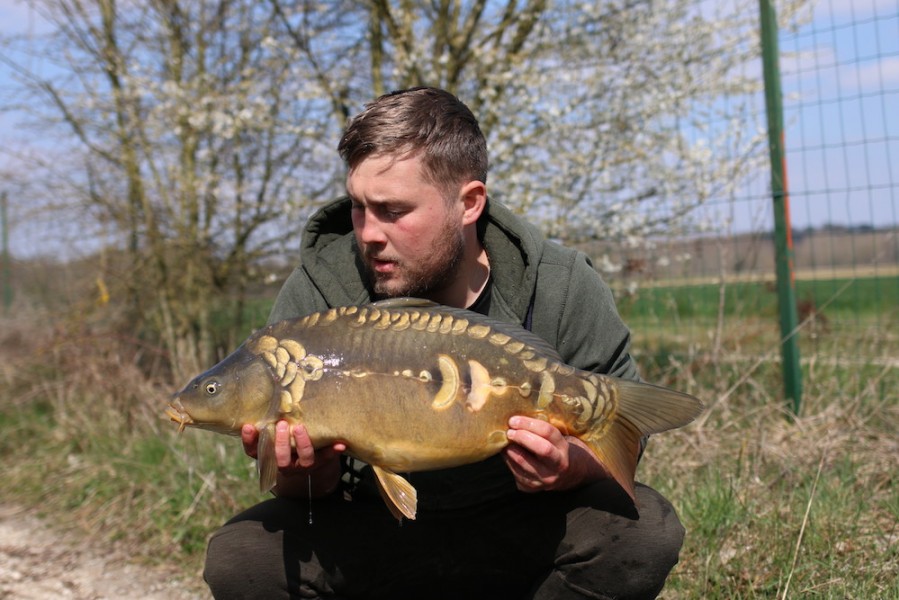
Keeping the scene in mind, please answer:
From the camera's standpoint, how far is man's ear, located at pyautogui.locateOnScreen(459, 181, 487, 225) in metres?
2.15

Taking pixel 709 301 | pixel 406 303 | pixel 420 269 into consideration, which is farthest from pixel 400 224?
pixel 709 301

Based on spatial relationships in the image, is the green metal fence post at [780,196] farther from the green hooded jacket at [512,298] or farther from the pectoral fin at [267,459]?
the pectoral fin at [267,459]

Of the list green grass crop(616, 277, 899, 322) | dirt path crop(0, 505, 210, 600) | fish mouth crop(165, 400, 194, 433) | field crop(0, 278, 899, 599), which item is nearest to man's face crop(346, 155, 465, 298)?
fish mouth crop(165, 400, 194, 433)

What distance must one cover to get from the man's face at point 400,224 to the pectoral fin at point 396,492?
45 centimetres

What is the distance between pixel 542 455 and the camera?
1775mm

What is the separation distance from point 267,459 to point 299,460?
79 millimetres

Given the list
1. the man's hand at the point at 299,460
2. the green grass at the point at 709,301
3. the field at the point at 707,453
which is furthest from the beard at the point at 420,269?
the green grass at the point at 709,301

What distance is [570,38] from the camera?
5309mm

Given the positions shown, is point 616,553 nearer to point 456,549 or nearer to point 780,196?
point 456,549

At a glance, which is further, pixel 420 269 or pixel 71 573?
pixel 71 573

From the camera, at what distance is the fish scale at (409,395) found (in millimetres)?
1760

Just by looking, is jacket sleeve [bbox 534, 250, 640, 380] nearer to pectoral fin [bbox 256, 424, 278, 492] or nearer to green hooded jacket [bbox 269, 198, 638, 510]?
green hooded jacket [bbox 269, 198, 638, 510]

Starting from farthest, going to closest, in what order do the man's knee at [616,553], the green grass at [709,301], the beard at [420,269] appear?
the green grass at [709,301] → the beard at [420,269] → the man's knee at [616,553]

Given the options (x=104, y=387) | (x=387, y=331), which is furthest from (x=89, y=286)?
(x=387, y=331)
